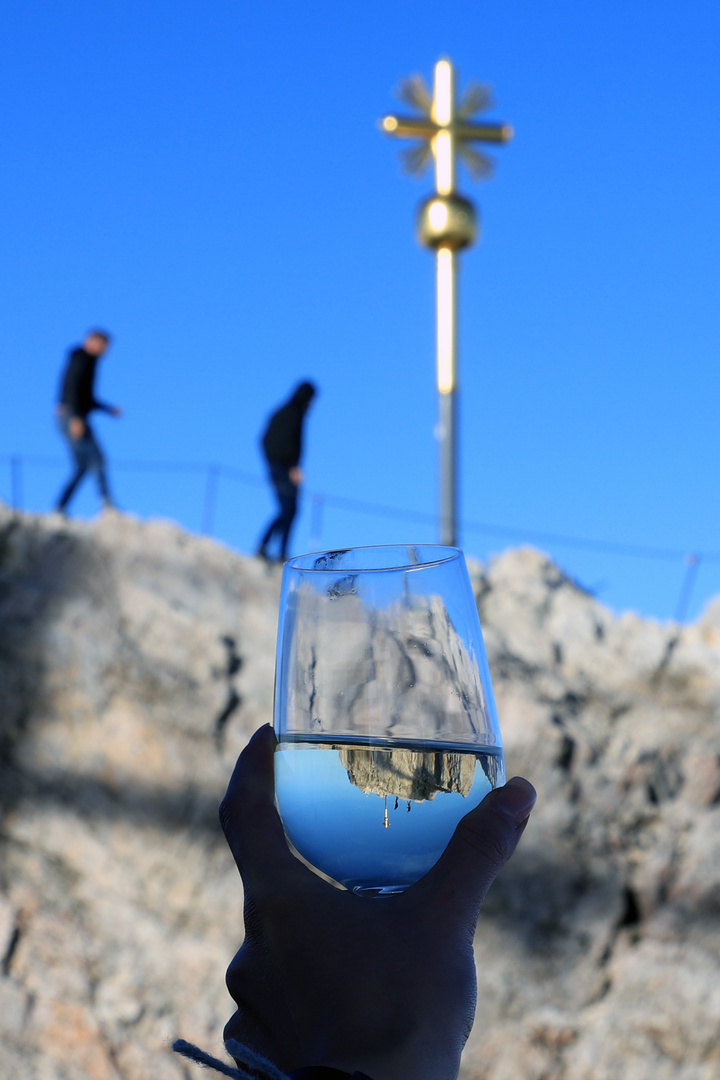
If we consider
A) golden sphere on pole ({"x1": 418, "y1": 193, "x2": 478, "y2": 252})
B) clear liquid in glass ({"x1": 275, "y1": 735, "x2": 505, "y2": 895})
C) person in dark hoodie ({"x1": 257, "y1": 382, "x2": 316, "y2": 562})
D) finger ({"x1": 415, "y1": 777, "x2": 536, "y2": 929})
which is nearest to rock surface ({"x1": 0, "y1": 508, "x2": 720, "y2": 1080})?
person in dark hoodie ({"x1": 257, "y1": 382, "x2": 316, "y2": 562})

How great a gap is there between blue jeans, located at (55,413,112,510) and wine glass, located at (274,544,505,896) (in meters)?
5.48

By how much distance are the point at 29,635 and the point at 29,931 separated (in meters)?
1.68

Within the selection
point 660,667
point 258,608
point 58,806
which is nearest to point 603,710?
point 660,667

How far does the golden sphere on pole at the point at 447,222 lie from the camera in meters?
7.00

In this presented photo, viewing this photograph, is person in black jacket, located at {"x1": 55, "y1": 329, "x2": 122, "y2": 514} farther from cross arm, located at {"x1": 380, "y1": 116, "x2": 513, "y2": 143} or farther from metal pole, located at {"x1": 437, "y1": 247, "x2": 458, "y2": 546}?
cross arm, located at {"x1": 380, "y1": 116, "x2": 513, "y2": 143}

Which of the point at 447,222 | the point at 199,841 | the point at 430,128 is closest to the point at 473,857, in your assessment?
the point at 199,841

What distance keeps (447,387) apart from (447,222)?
1.23 meters

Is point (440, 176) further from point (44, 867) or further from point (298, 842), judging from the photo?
point (298, 842)

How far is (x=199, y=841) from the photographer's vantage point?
5.18m

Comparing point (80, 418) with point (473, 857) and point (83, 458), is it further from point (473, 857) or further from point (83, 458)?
point (473, 857)

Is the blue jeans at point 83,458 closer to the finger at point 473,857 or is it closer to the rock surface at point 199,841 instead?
the rock surface at point 199,841

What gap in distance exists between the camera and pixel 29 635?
559cm

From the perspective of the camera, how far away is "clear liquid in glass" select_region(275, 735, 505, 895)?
1039 mm

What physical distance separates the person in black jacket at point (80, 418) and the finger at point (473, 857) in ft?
18.9
